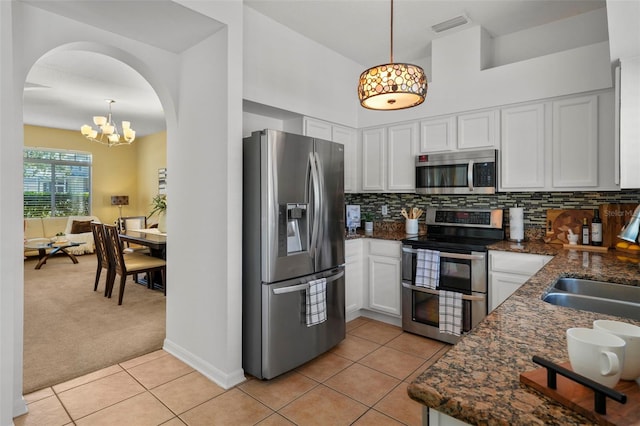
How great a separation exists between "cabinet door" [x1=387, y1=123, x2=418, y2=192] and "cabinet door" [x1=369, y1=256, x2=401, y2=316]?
2.78 feet

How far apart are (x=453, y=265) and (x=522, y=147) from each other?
122 cm

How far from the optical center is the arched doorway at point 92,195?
9.87ft

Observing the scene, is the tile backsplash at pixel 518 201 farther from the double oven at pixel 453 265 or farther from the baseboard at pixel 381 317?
the baseboard at pixel 381 317

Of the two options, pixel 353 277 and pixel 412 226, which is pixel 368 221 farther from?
pixel 353 277

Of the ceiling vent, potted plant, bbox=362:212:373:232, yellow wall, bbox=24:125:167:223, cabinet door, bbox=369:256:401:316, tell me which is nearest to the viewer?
the ceiling vent

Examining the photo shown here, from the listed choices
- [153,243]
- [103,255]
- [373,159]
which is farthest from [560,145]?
[103,255]

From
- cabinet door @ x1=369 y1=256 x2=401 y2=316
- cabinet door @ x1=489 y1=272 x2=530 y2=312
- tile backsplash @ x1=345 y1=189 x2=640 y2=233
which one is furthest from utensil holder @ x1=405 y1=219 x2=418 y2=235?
cabinet door @ x1=489 y1=272 x2=530 y2=312

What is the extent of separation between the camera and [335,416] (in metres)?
2.12

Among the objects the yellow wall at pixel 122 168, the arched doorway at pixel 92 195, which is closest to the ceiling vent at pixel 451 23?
the arched doorway at pixel 92 195

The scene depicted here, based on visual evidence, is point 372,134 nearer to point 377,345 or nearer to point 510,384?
point 377,345

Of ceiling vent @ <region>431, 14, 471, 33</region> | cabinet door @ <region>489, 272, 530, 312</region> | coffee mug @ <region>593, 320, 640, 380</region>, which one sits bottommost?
cabinet door @ <region>489, 272, 530, 312</region>

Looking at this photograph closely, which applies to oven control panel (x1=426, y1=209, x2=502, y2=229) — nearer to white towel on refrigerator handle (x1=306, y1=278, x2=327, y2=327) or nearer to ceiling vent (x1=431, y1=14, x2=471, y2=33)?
white towel on refrigerator handle (x1=306, y1=278, x2=327, y2=327)

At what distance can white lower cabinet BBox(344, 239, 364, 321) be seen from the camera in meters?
3.56

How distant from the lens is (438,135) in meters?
3.58
